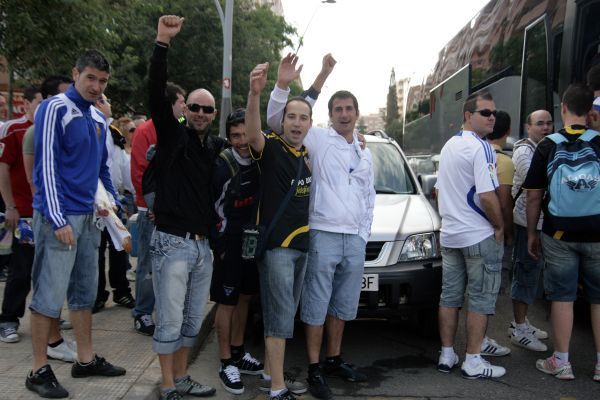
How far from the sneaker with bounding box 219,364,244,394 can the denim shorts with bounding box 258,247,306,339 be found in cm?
50

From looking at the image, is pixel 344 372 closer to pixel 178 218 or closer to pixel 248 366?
pixel 248 366

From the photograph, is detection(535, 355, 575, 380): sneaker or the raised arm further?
detection(535, 355, 575, 380): sneaker

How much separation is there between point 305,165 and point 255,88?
63 centimetres

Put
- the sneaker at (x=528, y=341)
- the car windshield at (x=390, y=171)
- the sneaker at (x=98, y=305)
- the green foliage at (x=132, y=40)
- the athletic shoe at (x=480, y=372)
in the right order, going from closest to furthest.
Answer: the athletic shoe at (x=480, y=372) → the sneaker at (x=528, y=341) → the sneaker at (x=98, y=305) → the car windshield at (x=390, y=171) → the green foliage at (x=132, y=40)

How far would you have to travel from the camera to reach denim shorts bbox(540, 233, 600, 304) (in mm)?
4044

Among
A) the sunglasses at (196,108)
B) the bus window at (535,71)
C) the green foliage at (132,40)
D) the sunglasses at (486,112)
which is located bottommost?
the sunglasses at (196,108)

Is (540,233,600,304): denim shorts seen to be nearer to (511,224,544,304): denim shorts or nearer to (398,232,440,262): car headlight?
(511,224,544,304): denim shorts

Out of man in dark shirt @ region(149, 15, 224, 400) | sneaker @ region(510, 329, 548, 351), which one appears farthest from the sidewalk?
sneaker @ region(510, 329, 548, 351)

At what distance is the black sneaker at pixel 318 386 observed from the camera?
12.4ft

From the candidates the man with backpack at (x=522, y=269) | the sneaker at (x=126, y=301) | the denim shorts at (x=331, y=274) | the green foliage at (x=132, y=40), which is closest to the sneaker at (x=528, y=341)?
Result: the man with backpack at (x=522, y=269)

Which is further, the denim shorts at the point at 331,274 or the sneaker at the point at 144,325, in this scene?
the sneaker at the point at 144,325

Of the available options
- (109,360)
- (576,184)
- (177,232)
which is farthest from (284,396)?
(576,184)

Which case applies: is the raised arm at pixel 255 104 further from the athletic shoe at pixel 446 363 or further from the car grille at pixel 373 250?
the athletic shoe at pixel 446 363

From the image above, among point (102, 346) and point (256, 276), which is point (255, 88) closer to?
point (256, 276)
